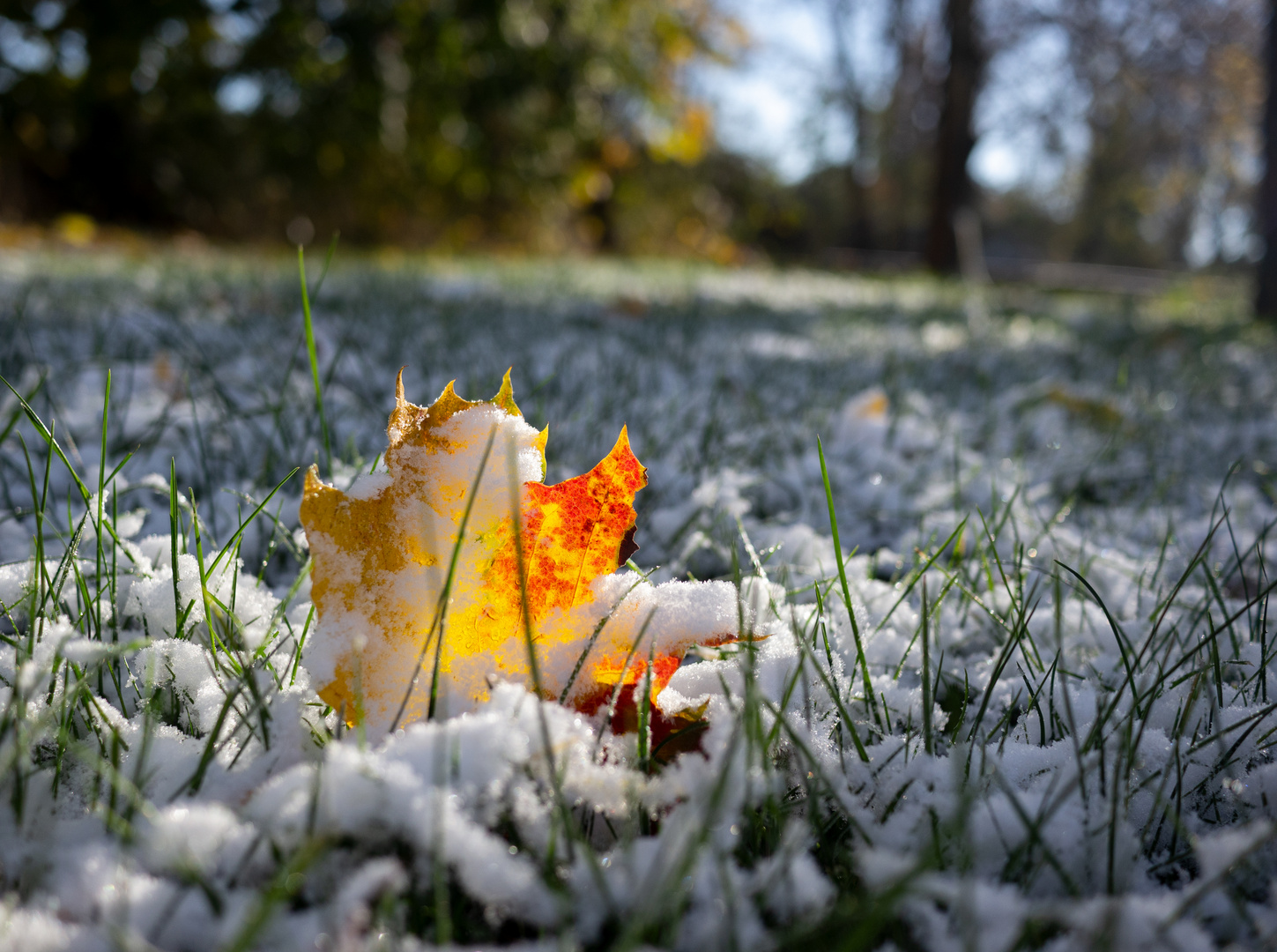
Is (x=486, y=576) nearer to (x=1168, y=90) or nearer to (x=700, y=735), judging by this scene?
(x=700, y=735)

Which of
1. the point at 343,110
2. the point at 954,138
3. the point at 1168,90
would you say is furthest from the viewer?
the point at 1168,90

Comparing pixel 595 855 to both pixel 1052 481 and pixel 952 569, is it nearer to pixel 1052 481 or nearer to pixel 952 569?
pixel 952 569

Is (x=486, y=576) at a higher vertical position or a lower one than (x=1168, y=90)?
lower

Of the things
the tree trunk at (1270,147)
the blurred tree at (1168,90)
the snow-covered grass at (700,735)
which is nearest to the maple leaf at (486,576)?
the snow-covered grass at (700,735)

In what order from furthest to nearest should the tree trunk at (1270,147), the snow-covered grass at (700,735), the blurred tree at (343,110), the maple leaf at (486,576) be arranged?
the blurred tree at (343,110) < the tree trunk at (1270,147) < the maple leaf at (486,576) < the snow-covered grass at (700,735)

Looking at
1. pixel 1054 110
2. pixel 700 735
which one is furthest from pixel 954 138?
pixel 700 735

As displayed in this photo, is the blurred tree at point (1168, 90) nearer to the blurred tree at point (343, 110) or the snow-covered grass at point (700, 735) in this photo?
the blurred tree at point (343, 110)

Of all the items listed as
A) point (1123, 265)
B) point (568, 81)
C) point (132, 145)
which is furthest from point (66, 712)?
point (1123, 265)

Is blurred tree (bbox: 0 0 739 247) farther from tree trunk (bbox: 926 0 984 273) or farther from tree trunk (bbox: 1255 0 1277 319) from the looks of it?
tree trunk (bbox: 1255 0 1277 319)
